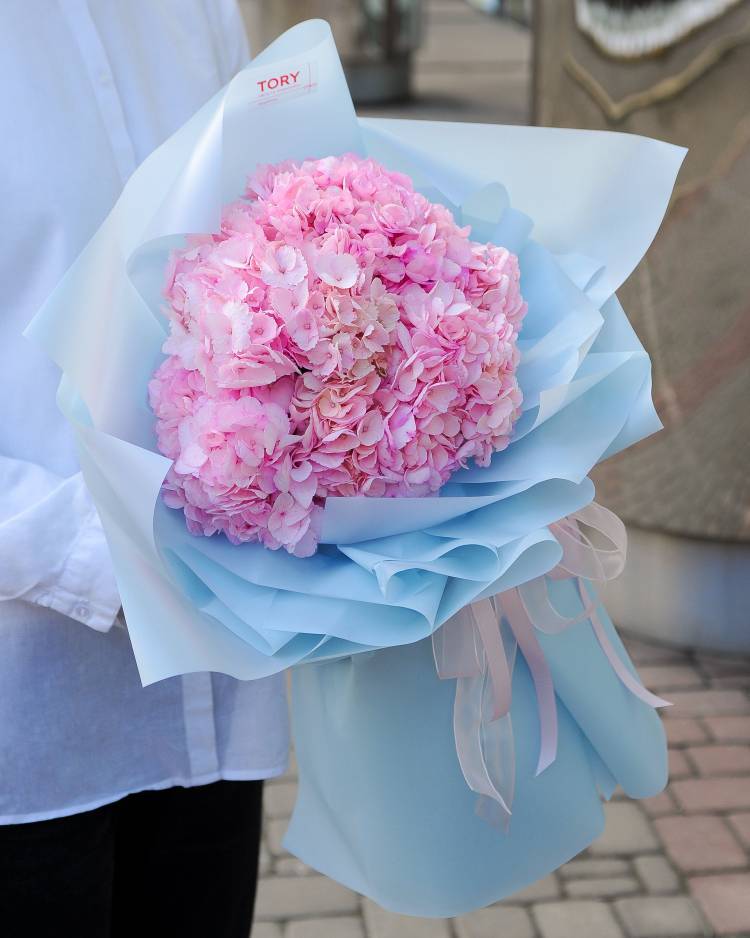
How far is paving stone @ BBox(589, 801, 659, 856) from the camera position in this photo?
10.0 ft

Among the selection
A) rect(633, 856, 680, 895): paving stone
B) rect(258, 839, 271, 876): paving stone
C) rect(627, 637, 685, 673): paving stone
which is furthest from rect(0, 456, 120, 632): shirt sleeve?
rect(627, 637, 685, 673): paving stone

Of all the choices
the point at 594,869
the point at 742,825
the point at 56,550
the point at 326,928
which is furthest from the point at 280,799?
the point at 56,550

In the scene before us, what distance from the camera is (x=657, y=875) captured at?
2959mm

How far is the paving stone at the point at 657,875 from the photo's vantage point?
2918 mm

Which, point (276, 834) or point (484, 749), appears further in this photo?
point (276, 834)

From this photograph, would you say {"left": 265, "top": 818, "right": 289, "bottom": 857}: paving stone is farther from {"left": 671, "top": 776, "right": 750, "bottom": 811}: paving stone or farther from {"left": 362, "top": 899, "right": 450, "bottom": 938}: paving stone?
{"left": 671, "top": 776, "right": 750, "bottom": 811}: paving stone

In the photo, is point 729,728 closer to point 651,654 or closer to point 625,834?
point 651,654

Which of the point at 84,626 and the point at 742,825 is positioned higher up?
the point at 84,626

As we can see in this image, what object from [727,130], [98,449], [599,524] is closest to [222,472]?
[98,449]

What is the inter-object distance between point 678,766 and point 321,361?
8.51 feet

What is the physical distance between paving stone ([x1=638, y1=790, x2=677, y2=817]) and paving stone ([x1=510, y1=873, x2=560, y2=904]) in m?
0.38

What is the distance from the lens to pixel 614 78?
337 centimetres

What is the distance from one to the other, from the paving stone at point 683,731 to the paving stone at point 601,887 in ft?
1.88

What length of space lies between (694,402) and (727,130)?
752mm
